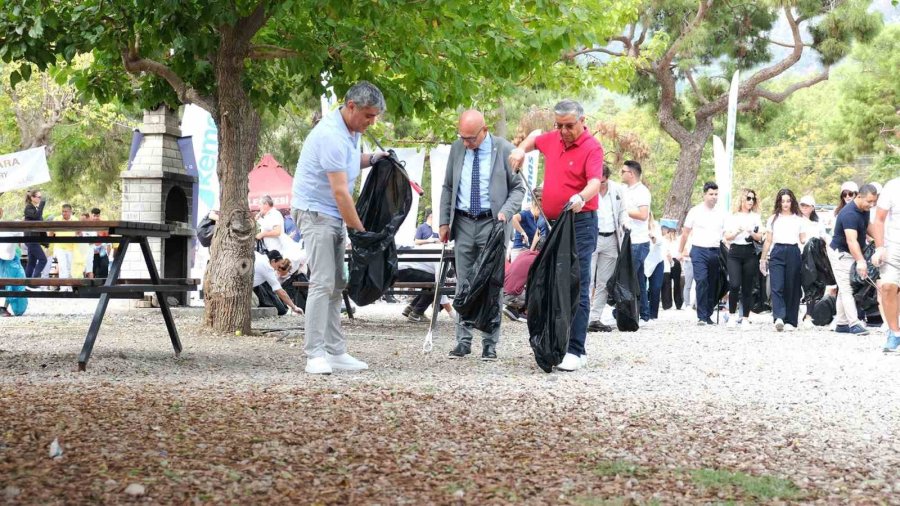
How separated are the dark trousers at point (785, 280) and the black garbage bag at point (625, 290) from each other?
2.20 metres

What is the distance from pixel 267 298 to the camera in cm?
1644

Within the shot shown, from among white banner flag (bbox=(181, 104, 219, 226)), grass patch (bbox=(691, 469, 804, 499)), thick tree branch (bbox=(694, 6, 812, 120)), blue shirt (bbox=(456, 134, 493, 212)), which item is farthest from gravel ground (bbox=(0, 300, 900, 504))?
thick tree branch (bbox=(694, 6, 812, 120))

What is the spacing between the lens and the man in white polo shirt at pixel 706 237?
1491 cm

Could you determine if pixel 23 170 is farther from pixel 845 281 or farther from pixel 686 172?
pixel 686 172

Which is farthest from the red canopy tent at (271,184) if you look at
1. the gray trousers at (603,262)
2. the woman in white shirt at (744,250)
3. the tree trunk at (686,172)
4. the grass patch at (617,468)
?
the grass patch at (617,468)

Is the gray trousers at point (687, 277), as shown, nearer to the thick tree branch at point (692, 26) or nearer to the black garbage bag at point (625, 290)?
the black garbage bag at point (625, 290)

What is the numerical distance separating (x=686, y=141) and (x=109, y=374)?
28446 millimetres

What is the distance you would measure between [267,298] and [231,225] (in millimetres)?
5203

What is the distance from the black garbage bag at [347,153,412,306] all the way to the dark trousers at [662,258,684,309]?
48.7 feet

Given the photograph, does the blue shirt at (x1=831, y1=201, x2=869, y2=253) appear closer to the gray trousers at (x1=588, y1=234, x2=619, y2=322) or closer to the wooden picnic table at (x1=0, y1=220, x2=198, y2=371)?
the gray trousers at (x1=588, y1=234, x2=619, y2=322)

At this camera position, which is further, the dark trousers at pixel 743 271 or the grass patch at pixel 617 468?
the dark trousers at pixel 743 271

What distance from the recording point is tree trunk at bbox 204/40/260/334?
11312 mm

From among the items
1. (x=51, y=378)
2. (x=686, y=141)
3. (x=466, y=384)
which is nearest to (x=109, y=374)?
(x=51, y=378)

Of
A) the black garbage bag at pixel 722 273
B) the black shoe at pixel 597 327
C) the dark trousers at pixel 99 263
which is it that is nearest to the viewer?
the black shoe at pixel 597 327
